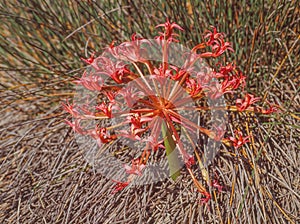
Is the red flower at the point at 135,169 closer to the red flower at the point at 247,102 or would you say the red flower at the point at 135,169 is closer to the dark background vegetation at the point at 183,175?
the dark background vegetation at the point at 183,175

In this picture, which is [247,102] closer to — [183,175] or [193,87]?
[193,87]

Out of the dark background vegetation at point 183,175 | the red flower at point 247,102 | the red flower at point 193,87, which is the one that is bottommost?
the dark background vegetation at point 183,175

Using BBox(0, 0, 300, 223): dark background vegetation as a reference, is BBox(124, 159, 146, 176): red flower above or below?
above

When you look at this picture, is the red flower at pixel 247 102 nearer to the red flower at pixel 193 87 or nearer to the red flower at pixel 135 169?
the red flower at pixel 193 87

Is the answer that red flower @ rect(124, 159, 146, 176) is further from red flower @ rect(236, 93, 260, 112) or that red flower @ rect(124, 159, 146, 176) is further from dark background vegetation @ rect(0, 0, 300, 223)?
red flower @ rect(236, 93, 260, 112)

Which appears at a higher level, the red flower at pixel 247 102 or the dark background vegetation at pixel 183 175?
the red flower at pixel 247 102

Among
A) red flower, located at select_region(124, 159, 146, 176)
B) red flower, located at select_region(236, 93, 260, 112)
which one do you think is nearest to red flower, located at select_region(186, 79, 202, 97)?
red flower, located at select_region(236, 93, 260, 112)

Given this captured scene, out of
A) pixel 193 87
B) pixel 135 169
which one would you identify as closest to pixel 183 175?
pixel 135 169

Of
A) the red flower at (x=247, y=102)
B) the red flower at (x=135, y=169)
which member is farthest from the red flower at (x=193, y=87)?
the red flower at (x=135, y=169)

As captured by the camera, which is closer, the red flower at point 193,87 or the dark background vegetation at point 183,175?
the red flower at point 193,87
